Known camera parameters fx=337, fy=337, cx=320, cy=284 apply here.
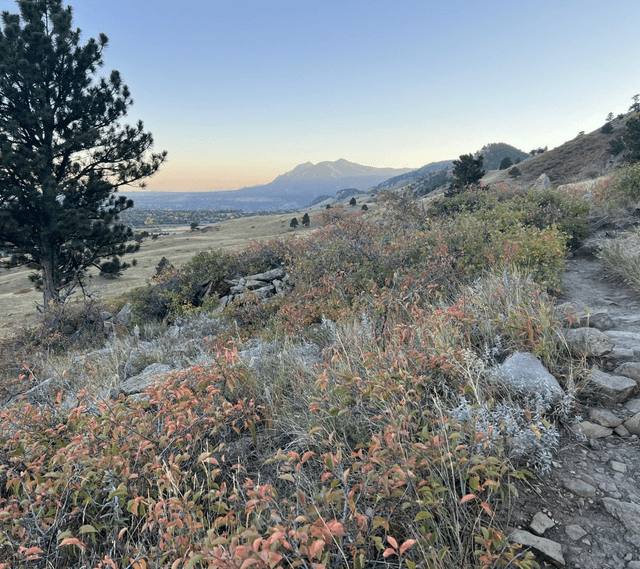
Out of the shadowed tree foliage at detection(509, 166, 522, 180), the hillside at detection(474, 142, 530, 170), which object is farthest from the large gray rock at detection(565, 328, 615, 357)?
the hillside at detection(474, 142, 530, 170)

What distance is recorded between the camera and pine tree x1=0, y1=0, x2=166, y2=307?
1445 centimetres

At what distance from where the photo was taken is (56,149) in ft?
50.4

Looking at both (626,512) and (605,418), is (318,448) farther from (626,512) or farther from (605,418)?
(605,418)

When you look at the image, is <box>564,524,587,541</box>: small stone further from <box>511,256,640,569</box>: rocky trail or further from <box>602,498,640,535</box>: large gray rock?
<box>602,498,640,535</box>: large gray rock

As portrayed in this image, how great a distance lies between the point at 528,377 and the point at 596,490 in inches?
37.8

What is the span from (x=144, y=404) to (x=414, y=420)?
2.83 m

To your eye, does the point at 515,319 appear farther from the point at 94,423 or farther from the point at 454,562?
the point at 94,423

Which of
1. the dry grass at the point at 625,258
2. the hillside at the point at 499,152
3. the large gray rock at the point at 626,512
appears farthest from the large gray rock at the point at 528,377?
the hillside at the point at 499,152

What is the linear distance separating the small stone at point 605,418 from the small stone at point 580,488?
28.6 inches

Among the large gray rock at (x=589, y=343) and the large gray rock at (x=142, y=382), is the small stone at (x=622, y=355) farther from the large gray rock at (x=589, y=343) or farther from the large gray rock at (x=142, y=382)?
the large gray rock at (x=142, y=382)

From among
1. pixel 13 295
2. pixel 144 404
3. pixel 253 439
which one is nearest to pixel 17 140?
pixel 144 404

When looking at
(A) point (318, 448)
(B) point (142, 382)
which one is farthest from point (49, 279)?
(A) point (318, 448)

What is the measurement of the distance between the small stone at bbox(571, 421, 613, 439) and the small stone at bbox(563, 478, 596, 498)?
52 centimetres

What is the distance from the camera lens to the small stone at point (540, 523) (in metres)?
2.04
